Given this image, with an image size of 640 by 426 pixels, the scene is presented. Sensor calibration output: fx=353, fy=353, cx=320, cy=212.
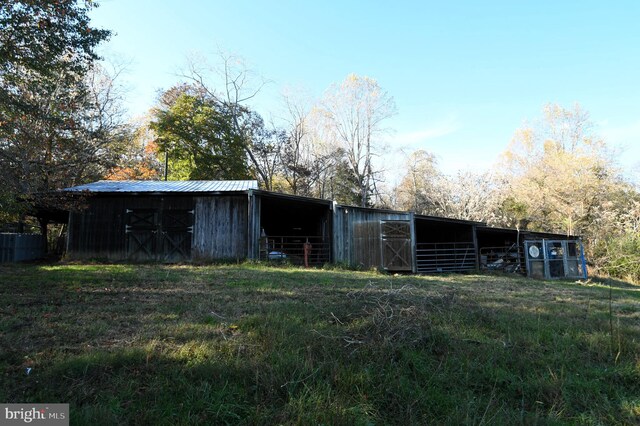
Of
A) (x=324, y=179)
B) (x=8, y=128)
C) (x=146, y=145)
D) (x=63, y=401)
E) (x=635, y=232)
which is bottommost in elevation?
(x=63, y=401)

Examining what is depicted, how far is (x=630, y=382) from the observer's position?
369 cm

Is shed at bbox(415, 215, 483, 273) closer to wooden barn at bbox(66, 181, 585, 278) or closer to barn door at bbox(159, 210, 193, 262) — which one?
wooden barn at bbox(66, 181, 585, 278)

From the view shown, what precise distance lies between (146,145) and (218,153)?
6986 millimetres

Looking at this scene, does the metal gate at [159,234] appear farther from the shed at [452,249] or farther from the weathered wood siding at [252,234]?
the shed at [452,249]

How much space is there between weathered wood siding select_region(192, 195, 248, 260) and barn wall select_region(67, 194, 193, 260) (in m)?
0.77

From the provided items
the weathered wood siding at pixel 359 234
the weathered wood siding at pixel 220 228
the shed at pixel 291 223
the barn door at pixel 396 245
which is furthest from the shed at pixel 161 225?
the barn door at pixel 396 245

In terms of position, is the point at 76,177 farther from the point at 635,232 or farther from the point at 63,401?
the point at 635,232

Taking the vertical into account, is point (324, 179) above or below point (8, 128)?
above

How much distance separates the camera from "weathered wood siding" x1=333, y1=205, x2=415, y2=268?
15.7 m

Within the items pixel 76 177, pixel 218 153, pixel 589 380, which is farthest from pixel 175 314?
pixel 218 153

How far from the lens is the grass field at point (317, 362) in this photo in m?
2.95

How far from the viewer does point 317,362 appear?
361cm

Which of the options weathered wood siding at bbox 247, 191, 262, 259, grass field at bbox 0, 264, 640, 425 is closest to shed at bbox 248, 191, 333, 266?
weathered wood siding at bbox 247, 191, 262, 259

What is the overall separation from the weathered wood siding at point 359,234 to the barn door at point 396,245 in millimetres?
189
